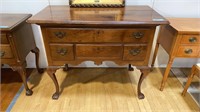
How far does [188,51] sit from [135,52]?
501 mm

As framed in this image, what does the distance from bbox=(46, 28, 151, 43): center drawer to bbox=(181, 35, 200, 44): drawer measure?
351 mm

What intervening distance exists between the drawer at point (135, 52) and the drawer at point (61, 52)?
1.46ft

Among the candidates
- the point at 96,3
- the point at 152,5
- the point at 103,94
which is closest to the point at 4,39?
the point at 96,3

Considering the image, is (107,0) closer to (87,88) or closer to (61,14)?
(61,14)

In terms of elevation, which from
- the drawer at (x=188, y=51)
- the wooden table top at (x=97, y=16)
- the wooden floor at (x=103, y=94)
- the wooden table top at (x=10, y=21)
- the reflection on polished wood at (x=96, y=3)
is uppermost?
the reflection on polished wood at (x=96, y=3)

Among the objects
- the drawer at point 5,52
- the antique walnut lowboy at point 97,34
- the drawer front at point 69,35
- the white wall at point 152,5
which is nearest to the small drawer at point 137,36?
the antique walnut lowboy at point 97,34

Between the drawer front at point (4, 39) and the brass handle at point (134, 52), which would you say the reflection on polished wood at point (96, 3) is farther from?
the drawer front at point (4, 39)

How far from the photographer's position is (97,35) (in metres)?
1.30

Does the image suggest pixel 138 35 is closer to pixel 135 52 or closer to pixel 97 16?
pixel 135 52

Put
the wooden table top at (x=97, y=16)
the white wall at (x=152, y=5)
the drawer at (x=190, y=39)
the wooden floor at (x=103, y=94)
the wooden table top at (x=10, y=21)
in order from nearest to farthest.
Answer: the wooden table top at (x=97, y=16)
the wooden table top at (x=10, y=21)
the drawer at (x=190, y=39)
the wooden floor at (x=103, y=94)
the white wall at (x=152, y=5)

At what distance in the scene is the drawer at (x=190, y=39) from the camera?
4.62 ft

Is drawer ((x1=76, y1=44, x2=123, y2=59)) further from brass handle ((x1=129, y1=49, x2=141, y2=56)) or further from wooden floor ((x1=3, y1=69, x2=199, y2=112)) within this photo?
wooden floor ((x1=3, y1=69, x2=199, y2=112))

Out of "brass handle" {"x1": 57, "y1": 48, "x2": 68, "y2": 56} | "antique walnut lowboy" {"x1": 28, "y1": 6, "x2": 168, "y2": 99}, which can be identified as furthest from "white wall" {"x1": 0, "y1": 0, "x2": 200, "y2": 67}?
"brass handle" {"x1": 57, "y1": 48, "x2": 68, "y2": 56}

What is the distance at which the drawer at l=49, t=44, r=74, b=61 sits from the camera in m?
1.35
